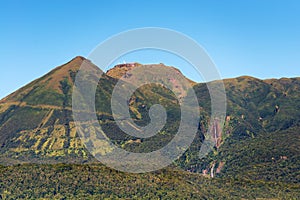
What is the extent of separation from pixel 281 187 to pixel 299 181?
1500 inches

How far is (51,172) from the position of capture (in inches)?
5098

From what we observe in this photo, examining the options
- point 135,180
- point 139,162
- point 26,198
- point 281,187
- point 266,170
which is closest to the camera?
point 26,198

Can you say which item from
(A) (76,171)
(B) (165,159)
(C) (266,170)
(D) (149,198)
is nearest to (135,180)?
(D) (149,198)

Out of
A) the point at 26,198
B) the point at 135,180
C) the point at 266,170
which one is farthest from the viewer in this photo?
the point at 266,170

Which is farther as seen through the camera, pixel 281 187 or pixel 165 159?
pixel 165 159

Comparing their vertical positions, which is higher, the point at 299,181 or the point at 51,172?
the point at 51,172

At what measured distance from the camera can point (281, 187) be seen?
146 meters

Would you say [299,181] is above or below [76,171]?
below

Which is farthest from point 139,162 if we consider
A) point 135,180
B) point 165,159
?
point 135,180

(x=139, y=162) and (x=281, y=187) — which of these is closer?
(x=281, y=187)

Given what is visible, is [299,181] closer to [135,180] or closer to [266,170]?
[266,170]

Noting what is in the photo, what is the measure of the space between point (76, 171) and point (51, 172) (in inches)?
269

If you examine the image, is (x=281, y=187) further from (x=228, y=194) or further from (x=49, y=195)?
(x=49, y=195)

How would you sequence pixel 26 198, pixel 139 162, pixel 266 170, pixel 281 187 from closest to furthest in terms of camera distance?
pixel 26 198 → pixel 281 187 → pixel 139 162 → pixel 266 170
